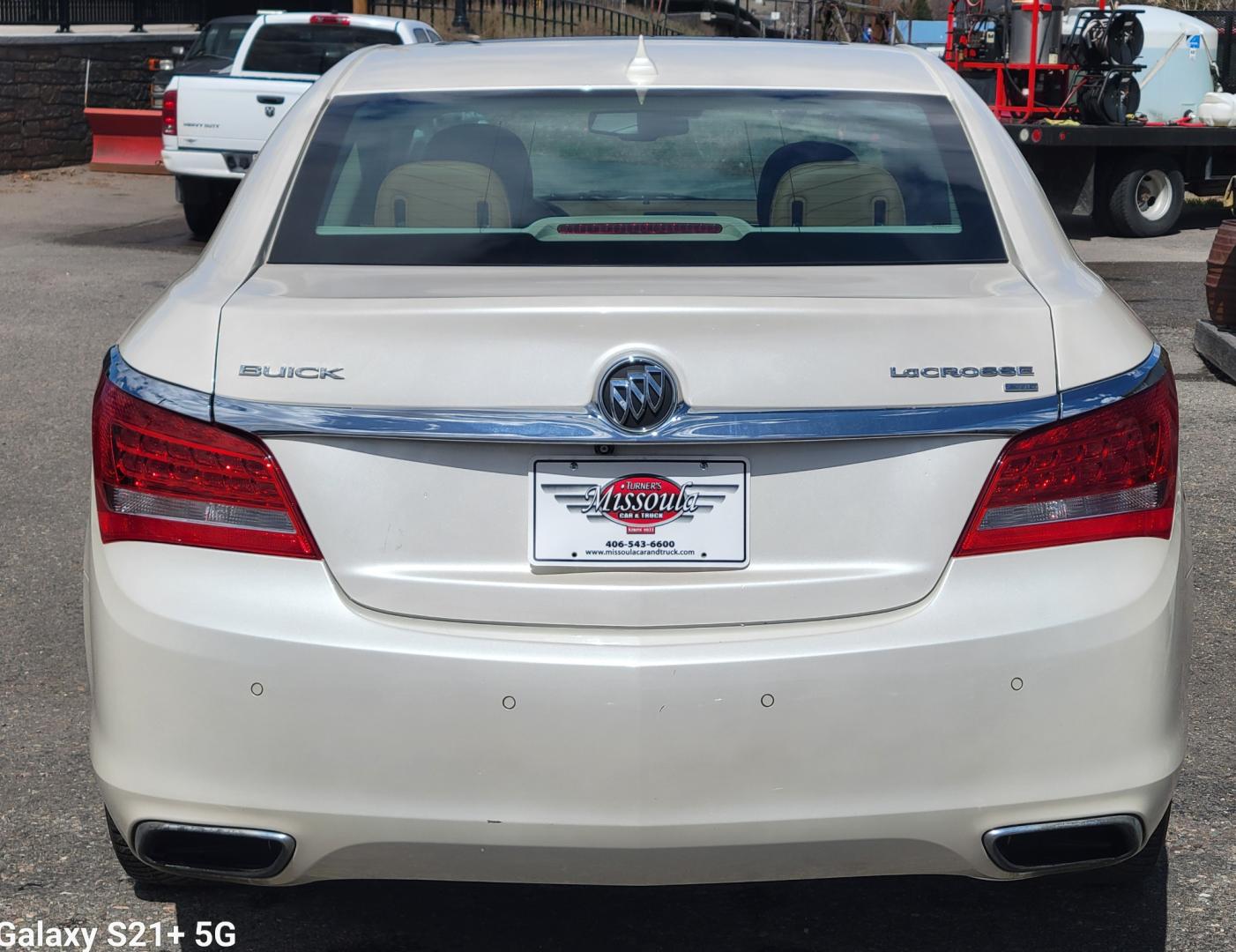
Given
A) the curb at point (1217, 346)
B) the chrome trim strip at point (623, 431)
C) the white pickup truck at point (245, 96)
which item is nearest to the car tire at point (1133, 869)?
the chrome trim strip at point (623, 431)

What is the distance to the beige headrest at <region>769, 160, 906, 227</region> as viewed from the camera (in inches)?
129

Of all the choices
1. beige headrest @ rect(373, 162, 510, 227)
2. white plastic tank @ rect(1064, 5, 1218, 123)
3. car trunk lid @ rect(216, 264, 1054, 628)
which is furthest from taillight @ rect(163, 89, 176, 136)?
car trunk lid @ rect(216, 264, 1054, 628)

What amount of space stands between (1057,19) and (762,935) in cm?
1541

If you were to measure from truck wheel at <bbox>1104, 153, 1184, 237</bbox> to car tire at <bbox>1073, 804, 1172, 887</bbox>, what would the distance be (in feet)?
46.3

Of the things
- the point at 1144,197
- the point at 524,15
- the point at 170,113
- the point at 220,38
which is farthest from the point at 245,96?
the point at 524,15

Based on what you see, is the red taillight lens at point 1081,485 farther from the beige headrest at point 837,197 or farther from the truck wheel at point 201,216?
the truck wheel at point 201,216

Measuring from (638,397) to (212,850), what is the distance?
1002 millimetres

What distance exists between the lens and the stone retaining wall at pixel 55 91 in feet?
66.6

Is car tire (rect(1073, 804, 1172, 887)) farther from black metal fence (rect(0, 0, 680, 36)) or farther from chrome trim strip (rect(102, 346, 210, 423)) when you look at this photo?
black metal fence (rect(0, 0, 680, 36))

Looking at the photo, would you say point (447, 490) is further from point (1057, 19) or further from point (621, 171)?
point (1057, 19)

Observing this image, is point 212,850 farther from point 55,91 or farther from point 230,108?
point 55,91

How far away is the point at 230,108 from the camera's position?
1403 centimetres

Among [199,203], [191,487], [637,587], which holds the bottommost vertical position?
[199,203]

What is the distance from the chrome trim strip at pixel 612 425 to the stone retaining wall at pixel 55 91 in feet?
63.7
